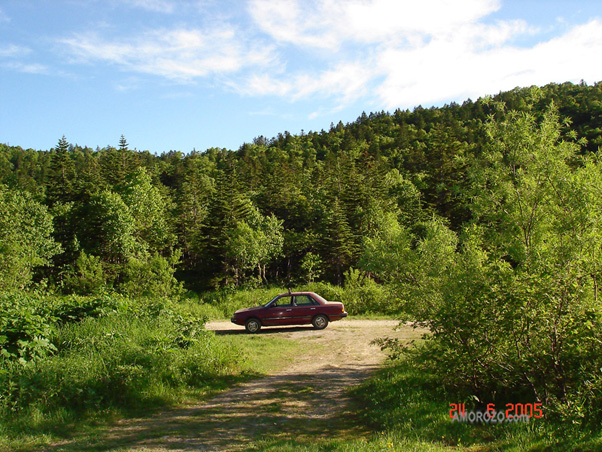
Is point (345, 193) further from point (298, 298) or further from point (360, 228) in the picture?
point (298, 298)

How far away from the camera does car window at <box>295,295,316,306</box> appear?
17250mm

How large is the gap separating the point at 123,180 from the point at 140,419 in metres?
45.3

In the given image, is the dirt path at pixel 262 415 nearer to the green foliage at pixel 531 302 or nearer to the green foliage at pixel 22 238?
the green foliage at pixel 531 302

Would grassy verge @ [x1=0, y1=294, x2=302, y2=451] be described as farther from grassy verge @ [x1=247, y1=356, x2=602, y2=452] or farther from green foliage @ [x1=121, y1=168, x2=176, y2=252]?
green foliage @ [x1=121, y1=168, x2=176, y2=252]

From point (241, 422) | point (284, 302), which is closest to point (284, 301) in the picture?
point (284, 302)

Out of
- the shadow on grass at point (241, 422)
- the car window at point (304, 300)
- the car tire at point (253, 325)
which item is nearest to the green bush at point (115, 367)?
the shadow on grass at point (241, 422)

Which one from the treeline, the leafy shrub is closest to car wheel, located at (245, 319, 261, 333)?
the leafy shrub

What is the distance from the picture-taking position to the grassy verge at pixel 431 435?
4809mm

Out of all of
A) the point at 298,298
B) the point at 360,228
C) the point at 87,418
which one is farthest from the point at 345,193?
the point at 87,418

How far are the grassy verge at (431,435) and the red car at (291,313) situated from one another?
34.0ft

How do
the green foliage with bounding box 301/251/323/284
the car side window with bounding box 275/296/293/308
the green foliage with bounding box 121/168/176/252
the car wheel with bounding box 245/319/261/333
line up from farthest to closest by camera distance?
the green foliage with bounding box 121/168/176/252 → the green foliage with bounding box 301/251/323/284 → the car side window with bounding box 275/296/293/308 → the car wheel with bounding box 245/319/261/333

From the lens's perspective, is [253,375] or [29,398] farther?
[253,375]

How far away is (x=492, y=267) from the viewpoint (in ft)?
20.5

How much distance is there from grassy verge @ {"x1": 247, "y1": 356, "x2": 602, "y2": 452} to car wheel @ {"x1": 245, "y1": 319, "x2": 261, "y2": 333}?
10.4 m
